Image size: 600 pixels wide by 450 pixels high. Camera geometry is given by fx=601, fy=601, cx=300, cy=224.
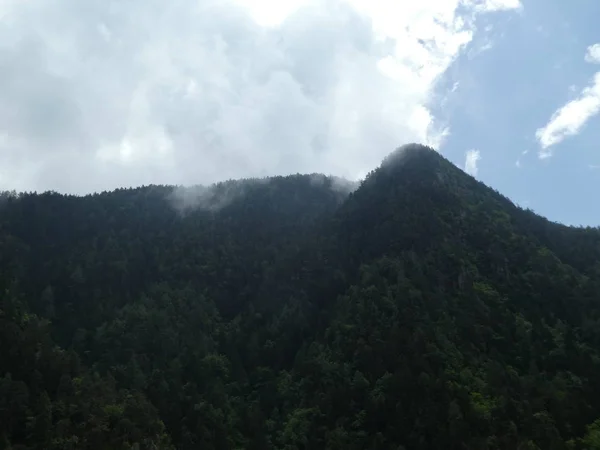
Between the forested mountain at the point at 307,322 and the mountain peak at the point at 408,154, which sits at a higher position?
the mountain peak at the point at 408,154

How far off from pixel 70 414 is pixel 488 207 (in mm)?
96624

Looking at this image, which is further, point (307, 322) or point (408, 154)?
point (408, 154)

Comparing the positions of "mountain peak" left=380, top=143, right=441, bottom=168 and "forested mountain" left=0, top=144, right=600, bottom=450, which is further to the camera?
"mountain peak" left=380, top=143, right=441, bottom=168

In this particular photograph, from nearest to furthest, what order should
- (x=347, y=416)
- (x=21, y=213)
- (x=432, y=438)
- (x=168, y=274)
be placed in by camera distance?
1. (x=432, y=438)
2. (x=347, y=416)
3. (x=168, y=274)
4. (x=21, y=213)

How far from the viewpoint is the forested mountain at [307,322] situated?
7975 centimetres

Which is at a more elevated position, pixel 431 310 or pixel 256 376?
pixel 431 310

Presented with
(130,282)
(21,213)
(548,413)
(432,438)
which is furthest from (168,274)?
(548,413)

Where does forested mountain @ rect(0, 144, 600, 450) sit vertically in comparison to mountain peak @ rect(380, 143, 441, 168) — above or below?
below

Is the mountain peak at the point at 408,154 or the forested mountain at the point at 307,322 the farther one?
the mountain peak at the point at 408,154

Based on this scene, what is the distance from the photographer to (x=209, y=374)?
103m

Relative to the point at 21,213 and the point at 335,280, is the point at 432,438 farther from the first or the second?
the point at 21,213

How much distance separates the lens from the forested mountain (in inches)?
3140

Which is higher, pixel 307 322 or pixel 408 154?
pixel 408 154

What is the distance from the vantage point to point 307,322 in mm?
112188
